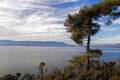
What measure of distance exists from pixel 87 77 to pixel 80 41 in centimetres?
523

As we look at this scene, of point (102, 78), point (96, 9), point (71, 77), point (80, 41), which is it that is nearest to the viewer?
point (102, 78)

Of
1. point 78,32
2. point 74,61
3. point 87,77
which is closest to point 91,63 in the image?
point 74,61

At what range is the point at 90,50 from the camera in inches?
874

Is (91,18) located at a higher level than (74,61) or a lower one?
higher

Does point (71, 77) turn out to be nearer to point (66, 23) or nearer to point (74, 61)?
point (74, 61)

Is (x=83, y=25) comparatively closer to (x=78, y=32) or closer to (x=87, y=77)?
(x=78, y=32)

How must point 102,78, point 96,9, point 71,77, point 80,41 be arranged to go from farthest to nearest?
1. point 80,41
2. point 96,9
3. point 71,77
4. point 102,78

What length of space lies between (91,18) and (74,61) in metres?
4.69

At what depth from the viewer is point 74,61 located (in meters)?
23.6

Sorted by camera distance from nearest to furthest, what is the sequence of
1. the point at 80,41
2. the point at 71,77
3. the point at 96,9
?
the point at 71,77, the point at 96,9, the point at 80,41

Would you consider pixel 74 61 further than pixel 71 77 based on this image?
Yes

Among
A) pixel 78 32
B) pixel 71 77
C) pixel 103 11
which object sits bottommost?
pixel 71 77

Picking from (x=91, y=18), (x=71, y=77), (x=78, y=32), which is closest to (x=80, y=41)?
(x=78, y=32)

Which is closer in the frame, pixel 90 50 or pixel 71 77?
pixel 71 77
